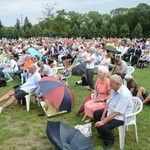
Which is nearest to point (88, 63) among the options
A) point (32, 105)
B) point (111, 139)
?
point (32, 105)

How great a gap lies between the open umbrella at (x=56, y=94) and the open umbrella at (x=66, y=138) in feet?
5.01

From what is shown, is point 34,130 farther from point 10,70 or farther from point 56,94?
point 10,70

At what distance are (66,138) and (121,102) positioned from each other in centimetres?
110

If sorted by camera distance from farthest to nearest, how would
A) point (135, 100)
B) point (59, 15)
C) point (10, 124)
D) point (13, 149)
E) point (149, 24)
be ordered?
point (149, 24)
point (59, 15)
point (10, 124)
point (135, 100)
point (13, 149)

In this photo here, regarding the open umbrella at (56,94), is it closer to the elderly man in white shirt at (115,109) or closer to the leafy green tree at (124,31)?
the elderly man in white shirt at (115,109)

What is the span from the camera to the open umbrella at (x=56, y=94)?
224 inches

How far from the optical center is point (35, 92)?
21.1ft

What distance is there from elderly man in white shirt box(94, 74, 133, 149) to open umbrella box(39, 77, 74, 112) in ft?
5.49

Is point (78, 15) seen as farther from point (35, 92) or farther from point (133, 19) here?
point (35, 92)

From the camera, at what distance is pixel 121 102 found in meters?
4.00

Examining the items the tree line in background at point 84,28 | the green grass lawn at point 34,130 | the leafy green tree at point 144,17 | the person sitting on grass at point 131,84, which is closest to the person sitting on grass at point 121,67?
the person sitting on grass at point 131,84

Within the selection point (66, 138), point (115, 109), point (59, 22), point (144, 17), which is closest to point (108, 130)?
point (115, 109)

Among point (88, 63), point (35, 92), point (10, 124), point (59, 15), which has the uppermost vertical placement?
point (59, 15)

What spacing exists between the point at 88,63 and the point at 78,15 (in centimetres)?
8323
